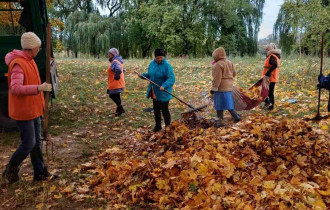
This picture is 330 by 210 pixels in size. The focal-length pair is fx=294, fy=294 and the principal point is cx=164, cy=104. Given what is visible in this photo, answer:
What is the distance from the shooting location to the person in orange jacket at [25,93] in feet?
11.0

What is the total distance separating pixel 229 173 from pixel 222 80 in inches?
112

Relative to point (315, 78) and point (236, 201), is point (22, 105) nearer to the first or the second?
point (236, 201)

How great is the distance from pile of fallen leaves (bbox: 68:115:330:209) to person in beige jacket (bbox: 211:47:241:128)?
1.17 metres

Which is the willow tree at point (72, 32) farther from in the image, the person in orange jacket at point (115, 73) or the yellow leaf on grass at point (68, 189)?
the yellow leaf on grass at point (68, 189)

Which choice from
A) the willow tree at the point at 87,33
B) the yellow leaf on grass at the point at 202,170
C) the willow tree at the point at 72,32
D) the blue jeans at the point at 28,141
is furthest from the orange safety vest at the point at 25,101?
the willow tree at the point at 72,32

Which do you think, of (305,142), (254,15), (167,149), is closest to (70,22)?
(254,15)

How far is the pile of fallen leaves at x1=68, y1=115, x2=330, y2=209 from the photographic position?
3029 mm

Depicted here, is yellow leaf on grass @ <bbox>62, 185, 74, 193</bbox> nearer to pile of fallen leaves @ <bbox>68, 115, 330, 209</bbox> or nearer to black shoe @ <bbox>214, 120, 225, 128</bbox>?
pile of fallen leaves @ <bbox>68, 115, 330, 209</bbox>

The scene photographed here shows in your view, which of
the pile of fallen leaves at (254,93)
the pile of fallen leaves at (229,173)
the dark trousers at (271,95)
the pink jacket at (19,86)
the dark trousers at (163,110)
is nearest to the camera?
the pile of fallen leaves at (229,173)

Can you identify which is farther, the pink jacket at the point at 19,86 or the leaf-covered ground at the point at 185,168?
the pink jacket at the point at 19,86

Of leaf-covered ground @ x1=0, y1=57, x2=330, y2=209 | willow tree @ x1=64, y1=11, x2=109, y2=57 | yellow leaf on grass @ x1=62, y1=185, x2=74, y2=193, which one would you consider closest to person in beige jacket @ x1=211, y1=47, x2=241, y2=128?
leaf-covered ground @ x1=0, y1=57, x2=330, y2=209

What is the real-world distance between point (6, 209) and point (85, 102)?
5890mm

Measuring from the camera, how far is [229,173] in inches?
132

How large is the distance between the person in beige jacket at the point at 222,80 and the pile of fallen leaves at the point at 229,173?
1.17 m
